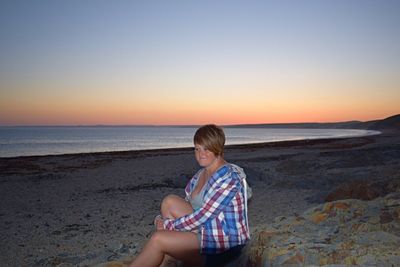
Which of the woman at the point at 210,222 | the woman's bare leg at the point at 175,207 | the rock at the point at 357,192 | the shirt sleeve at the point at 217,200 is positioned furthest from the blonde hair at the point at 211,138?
the rock at the point at 357,192

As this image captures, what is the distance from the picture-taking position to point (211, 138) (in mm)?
3234

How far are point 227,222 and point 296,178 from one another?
40.0ft

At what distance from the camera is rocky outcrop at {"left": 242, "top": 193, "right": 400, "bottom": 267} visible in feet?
9.93

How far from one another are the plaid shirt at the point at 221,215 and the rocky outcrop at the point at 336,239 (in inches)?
17.8

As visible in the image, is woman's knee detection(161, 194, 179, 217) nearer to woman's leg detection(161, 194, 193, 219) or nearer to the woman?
woman's leg detection(161, 194, 193, 219)

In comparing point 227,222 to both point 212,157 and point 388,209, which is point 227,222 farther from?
point 388,209

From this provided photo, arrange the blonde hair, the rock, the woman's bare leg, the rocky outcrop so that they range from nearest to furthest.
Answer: the rocky outcrop → the blonde hair → the woman's bare leg → the rock

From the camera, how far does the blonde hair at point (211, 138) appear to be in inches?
127

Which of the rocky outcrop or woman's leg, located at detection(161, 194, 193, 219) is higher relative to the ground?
woman's leg, located at detection(161, 194, 193, 219)

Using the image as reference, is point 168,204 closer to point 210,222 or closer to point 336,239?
point 210,222

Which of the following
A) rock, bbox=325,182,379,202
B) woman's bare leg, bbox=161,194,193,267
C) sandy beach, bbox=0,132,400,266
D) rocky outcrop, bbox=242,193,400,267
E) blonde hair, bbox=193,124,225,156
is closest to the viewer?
rocky outcrop, bbox=242,193,400,267

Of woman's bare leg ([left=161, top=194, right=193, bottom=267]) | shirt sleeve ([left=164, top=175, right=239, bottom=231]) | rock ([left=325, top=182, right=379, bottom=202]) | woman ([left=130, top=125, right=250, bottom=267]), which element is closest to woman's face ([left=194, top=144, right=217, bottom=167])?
woman ([left=130, top=125, right=250, bottom=267])

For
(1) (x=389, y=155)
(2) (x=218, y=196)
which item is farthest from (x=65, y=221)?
(1) (x=389, y=155)

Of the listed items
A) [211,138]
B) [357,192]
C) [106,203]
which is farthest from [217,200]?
[106,203]
